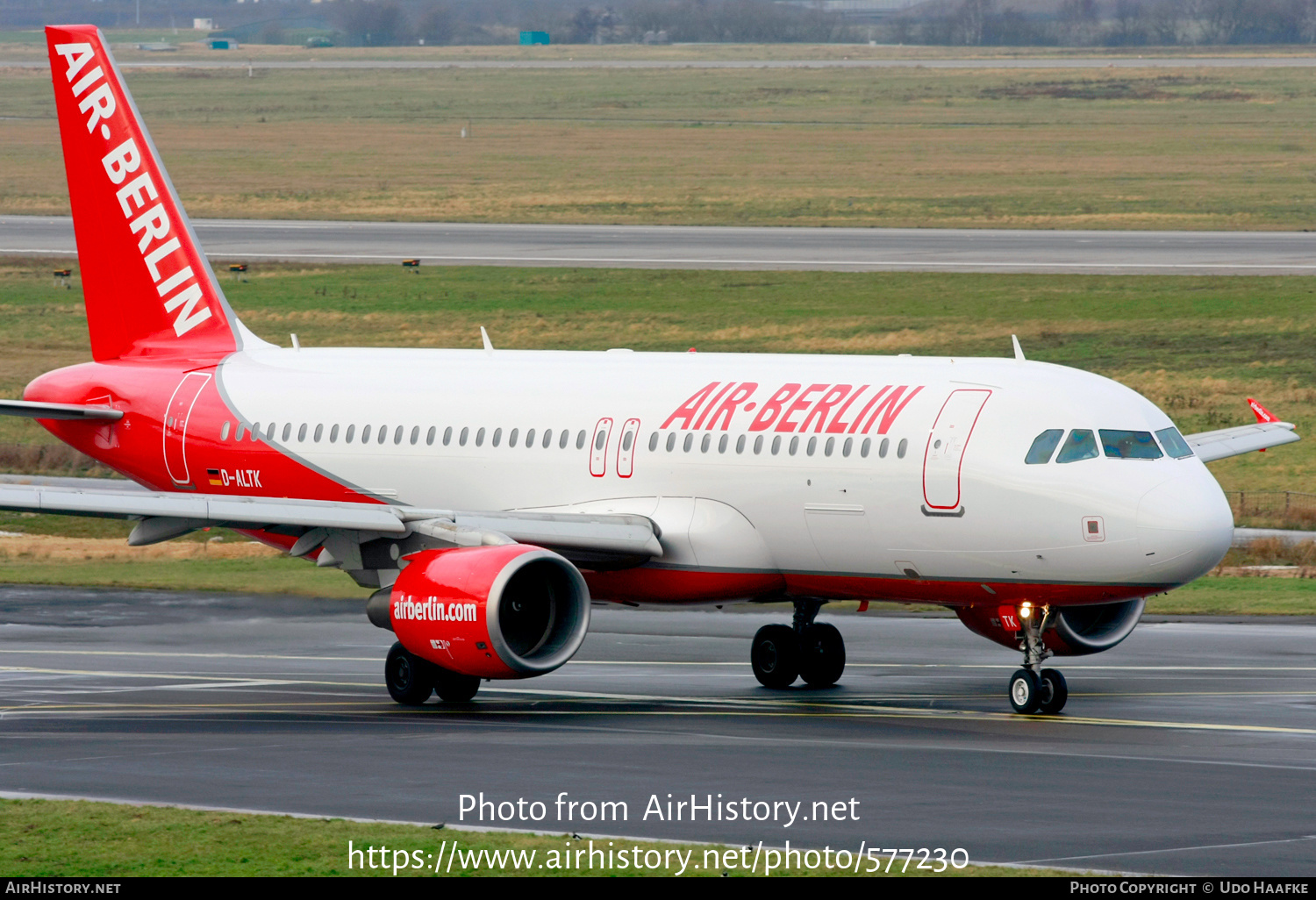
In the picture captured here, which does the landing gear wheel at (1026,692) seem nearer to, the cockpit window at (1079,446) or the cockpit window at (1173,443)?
the cockpit window at (1079,446)

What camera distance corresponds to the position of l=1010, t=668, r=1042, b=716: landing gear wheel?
29.2m

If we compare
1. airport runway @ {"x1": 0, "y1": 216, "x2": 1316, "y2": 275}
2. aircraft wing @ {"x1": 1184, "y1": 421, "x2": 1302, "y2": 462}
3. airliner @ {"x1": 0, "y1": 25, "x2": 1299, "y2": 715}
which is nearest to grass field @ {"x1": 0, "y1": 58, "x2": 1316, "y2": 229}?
airport runway @ {"x1": 0, "y1": 216, "x2": 1316, "y2": 275}

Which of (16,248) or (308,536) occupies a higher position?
(16,248)

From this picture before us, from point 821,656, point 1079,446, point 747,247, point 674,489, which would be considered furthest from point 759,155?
point 1079,446

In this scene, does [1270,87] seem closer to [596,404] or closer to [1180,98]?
[1180,98]

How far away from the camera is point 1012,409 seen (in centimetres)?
2948

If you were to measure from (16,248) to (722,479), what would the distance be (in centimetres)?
7562

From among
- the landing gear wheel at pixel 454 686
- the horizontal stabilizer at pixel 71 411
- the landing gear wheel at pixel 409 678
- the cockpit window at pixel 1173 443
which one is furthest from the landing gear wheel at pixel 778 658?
the horizontal stabilizer at pixel 71 411

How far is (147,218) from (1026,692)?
1872 cm

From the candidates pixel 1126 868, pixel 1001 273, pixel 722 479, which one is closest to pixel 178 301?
pixel 722 479

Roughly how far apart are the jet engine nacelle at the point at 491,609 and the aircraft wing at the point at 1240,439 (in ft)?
35.5

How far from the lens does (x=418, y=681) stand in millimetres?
31125

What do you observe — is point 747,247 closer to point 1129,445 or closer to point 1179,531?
point 1129,445

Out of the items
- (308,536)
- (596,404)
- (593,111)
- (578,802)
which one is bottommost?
(578,802)
